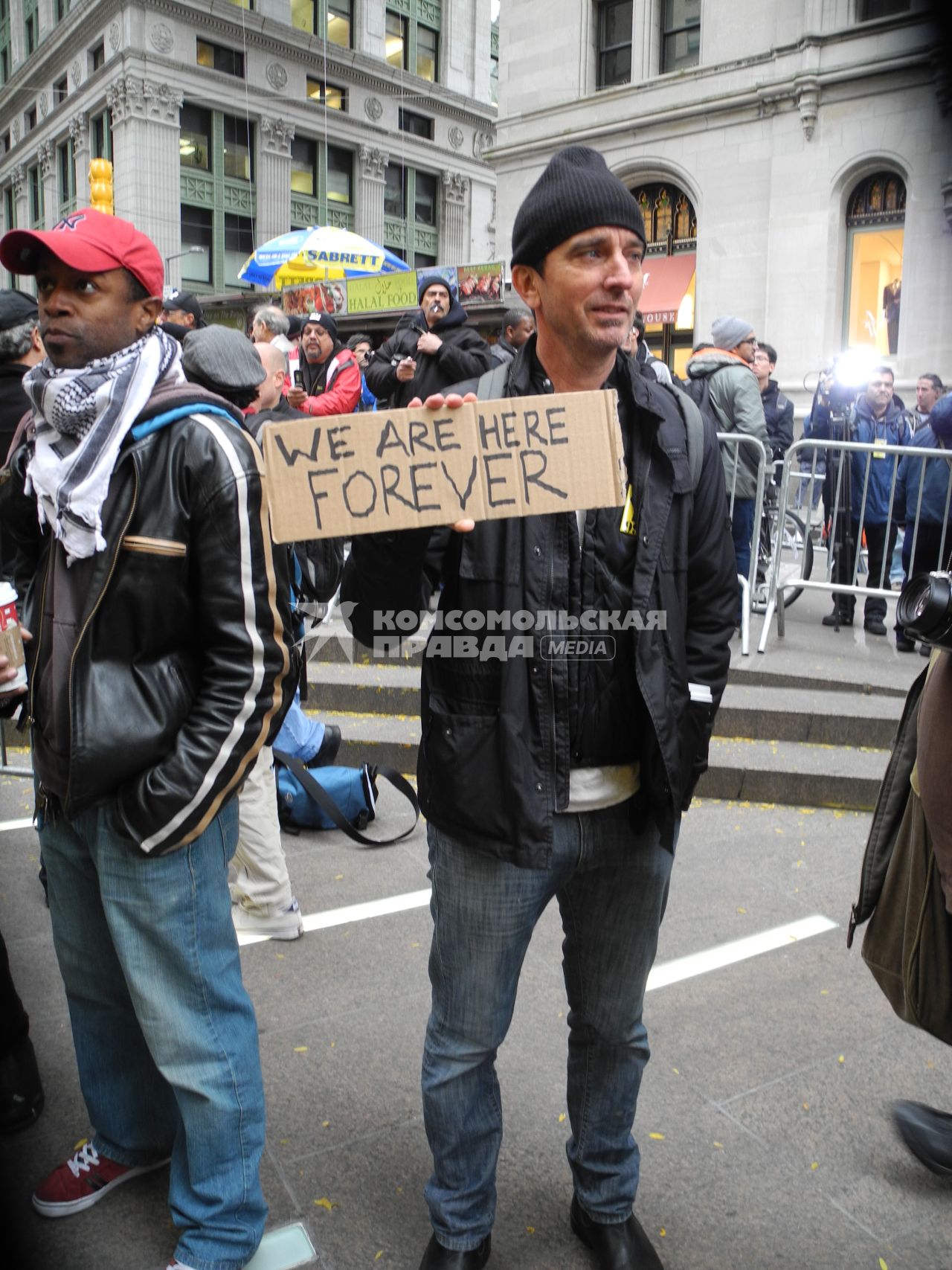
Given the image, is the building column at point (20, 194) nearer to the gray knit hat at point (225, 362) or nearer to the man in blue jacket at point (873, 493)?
the man in blue jacket at point (873, 493)

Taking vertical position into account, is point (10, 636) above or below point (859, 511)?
below

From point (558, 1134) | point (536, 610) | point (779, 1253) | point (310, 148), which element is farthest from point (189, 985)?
point (310, 148)

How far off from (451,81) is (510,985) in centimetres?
4448

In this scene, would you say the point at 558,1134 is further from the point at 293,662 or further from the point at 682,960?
the point at 293,662

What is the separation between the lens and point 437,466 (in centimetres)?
188

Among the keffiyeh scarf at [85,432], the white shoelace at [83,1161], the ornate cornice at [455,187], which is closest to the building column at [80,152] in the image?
the keffiyeh scarf at [85,432]

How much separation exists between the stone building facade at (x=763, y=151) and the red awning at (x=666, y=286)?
34 mm

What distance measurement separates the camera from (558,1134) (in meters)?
2.81

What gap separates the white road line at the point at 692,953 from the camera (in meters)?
3.72

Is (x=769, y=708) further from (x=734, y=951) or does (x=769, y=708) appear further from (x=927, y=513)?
(x=734, y=951)

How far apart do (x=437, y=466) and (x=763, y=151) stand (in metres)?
20.5

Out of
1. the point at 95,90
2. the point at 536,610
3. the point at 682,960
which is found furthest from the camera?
the point at 95,90

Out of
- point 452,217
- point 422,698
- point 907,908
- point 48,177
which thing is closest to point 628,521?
point 422,698

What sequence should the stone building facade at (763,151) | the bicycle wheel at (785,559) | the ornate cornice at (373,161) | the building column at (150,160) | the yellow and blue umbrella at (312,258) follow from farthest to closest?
1. the ornate cornice at (373,161)
2. the building column at (150,160)
3. the yellow and blue umbrella at (312,258)
4. the stone building facade at (763,151)
5. the bicycle wheel at (785,559)
